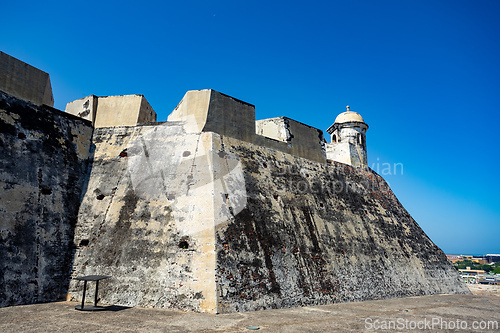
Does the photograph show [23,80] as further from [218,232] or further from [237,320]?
[237,320]

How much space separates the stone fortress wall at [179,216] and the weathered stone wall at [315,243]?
1.9 inches

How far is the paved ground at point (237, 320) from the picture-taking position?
5.56 meters

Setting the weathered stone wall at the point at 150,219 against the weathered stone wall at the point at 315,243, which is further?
the weathered stone wall at the point at 315,243

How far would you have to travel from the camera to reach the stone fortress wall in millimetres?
7512

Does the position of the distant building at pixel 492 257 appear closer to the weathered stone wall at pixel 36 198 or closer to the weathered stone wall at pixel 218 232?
the weathered stone wall at pixel 218 232

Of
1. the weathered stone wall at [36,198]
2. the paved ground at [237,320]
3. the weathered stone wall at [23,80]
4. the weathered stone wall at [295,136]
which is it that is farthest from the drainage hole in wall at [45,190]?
the weathered stone wall at [295,136]

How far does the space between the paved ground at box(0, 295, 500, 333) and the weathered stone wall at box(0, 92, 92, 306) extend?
26.9 inches

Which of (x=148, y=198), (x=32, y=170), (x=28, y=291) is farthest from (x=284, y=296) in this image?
(x=32, y=170)

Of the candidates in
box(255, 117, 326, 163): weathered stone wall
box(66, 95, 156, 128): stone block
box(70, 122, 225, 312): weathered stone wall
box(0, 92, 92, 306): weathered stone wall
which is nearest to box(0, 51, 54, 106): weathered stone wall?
box(0, 92, 92, 306): weathered stone wall

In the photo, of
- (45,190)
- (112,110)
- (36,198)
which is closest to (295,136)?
(112,110)

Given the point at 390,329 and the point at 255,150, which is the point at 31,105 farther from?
the point at 390,329

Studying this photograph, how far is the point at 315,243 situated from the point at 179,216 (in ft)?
15.8

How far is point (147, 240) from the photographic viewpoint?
8242mm

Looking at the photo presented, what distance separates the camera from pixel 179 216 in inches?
335
